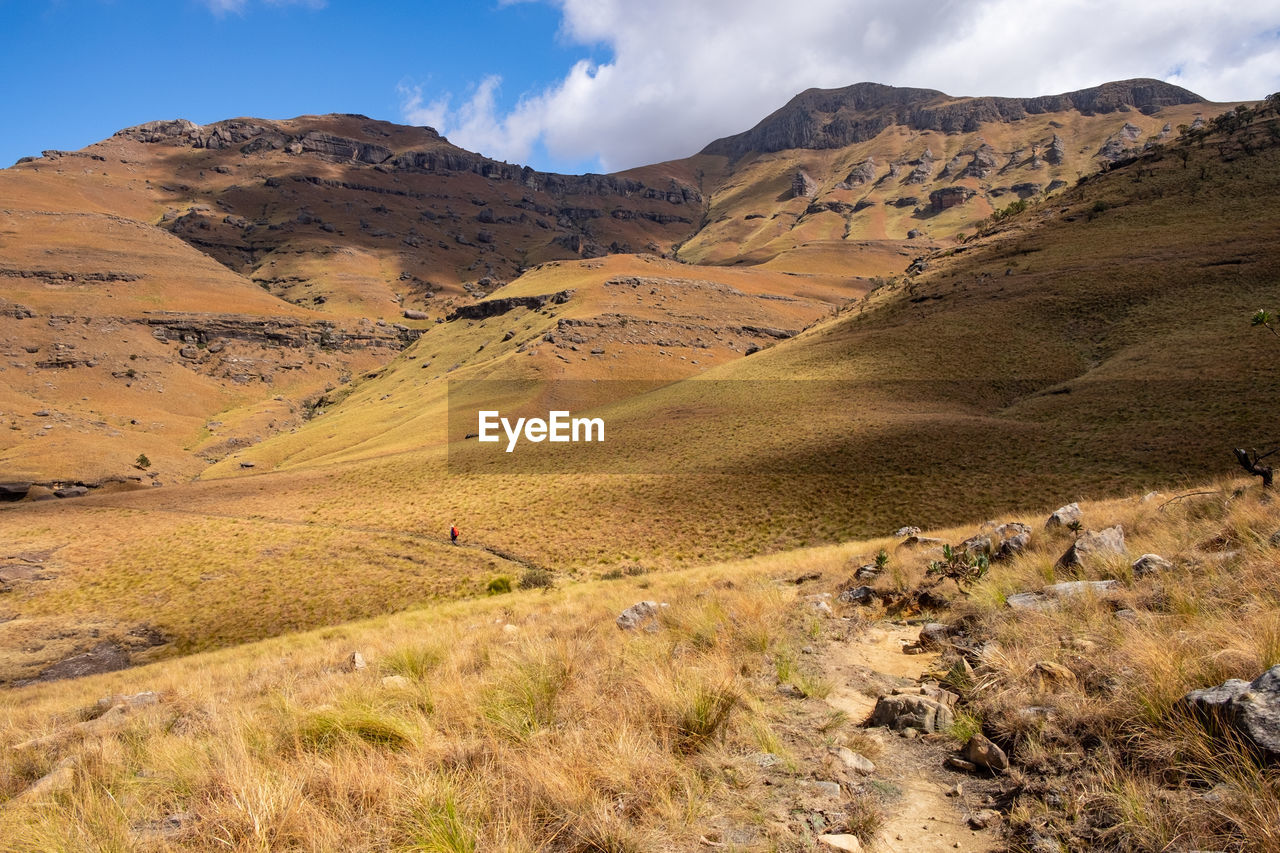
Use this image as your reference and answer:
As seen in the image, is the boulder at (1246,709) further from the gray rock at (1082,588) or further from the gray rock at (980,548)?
the gray rock at (980,548)

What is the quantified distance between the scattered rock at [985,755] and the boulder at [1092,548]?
475 centimetres

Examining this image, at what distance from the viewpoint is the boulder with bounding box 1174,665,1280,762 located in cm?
273

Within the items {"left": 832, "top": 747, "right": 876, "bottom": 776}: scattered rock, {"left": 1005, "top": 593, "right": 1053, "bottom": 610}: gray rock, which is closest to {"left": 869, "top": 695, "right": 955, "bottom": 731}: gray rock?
{"left": 832, "top": 747, "right": 876, "bottom": 776}: scattered rock

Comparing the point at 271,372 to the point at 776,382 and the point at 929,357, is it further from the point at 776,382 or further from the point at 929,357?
the point at 929,357

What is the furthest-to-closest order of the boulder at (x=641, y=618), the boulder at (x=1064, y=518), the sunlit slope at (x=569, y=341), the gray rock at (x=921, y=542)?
1. the sunlit slope at (x=569, y=341)
2. the gray rock at (x=921, y=542)
3. the boulder at (x=1064, y=518)
4. the boulder at (x=641, y=618)

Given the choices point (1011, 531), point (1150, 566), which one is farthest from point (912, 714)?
point (1011, 531)

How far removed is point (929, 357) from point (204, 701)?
1902 inches

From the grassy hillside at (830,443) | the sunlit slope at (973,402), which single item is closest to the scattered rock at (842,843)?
the grassy hillside at (830,443)

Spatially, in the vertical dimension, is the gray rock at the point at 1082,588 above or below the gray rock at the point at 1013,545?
above

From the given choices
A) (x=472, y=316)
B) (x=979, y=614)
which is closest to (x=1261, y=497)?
(x=979, y=614)

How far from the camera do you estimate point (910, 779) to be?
3.71 m

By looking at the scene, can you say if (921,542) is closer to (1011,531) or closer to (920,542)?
(920,542)

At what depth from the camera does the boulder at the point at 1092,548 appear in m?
7.20

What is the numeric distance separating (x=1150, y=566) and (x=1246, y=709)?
13.5 feet
